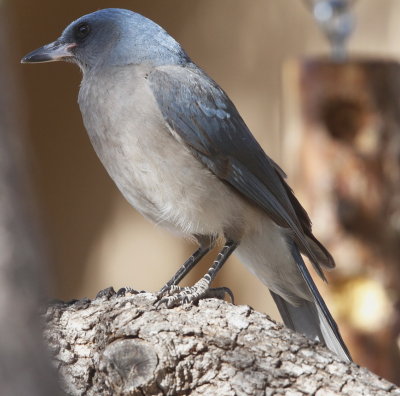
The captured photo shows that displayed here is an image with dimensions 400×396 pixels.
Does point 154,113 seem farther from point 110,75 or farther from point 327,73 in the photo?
point 327,73

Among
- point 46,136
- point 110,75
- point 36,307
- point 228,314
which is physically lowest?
point 36,307

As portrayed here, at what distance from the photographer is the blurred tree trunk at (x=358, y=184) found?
5668 millimetres

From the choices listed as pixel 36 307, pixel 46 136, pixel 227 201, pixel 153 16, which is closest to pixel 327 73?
pixel 227 201

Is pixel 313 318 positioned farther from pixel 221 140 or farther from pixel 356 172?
pixel 356 172

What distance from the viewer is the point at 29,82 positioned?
8047 mm

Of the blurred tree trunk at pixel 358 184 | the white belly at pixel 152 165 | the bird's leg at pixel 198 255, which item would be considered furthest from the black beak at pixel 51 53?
the blurred tree trunk at pixel 358 184

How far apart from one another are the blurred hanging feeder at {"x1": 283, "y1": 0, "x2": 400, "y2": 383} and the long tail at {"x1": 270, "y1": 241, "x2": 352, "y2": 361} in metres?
1.56

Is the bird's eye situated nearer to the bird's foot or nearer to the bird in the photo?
the bird

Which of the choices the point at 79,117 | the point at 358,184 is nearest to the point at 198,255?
the point at 358,184

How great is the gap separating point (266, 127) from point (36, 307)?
587 cm

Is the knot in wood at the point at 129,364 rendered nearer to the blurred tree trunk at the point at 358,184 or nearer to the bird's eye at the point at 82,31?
the bird's eye at the point at 82,31

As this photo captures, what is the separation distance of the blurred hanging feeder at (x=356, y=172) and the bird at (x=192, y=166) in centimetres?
148

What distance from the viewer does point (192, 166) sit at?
3.90 meters

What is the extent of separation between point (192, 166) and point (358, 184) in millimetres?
2039
